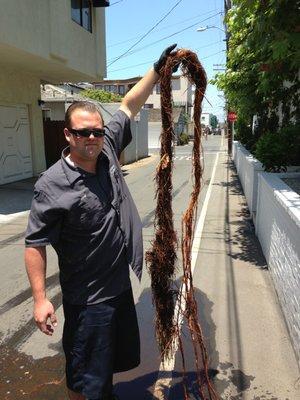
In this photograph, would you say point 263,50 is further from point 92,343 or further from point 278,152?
point 92,343

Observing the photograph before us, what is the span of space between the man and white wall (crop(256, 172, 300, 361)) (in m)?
1.79

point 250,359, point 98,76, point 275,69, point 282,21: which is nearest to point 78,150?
point 250,359

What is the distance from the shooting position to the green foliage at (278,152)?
8172 mm

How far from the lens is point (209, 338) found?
13.5ft

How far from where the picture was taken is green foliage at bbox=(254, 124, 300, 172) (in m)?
8.17

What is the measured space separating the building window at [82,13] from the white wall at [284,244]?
426 inches

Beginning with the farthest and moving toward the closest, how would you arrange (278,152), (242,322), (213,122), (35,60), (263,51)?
(213,122)
(35,60)
(278,152)
(263,51)
(242,322)

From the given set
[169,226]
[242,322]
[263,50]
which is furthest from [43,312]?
[263,50]

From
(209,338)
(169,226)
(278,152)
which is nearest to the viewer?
(169,226)

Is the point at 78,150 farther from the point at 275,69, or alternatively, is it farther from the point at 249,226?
the point at 249,226

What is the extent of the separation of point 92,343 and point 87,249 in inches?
21.9

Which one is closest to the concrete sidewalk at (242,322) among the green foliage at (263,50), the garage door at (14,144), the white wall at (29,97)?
the green foliage at (263,50)

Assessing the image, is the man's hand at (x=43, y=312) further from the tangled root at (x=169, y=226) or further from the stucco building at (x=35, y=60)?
the stucco building at (x=35, y=60)

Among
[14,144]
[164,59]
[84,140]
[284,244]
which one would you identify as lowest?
[284,244]
